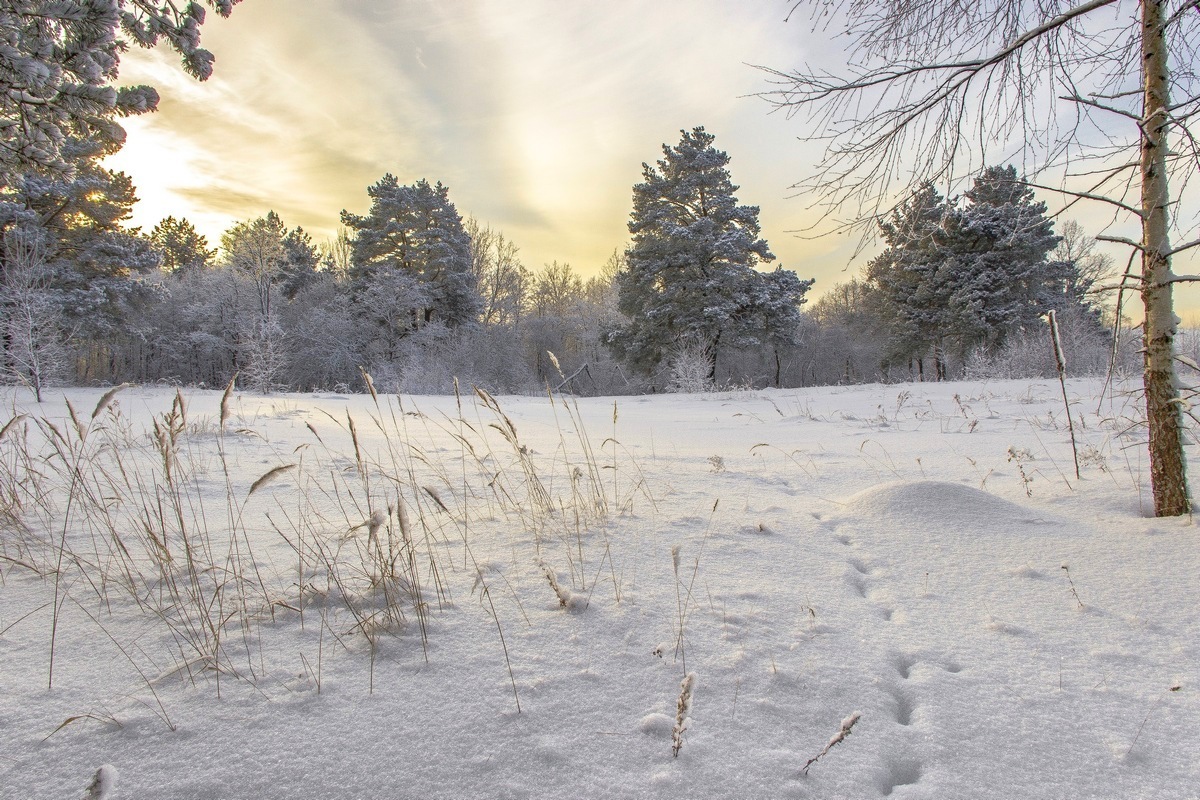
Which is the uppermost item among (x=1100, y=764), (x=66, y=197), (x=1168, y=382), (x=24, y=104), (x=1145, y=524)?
(x=66, y=197)

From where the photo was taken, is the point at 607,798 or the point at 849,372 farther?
the point at 849,372

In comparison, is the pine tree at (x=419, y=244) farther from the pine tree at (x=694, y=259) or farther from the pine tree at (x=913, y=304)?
the pine tree at (x=913, y=304)

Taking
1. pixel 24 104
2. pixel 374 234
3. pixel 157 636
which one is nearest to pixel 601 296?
pixel 374 234

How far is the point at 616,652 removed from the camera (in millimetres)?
1345

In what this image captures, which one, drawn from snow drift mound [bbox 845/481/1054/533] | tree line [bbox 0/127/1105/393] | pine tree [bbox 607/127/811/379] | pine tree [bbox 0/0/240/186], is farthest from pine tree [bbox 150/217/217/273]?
snow drift mound [bbox 845/481/1054/533]

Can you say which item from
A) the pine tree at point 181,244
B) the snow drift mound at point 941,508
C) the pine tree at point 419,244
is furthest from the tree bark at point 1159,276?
the pine tree at point 181,244

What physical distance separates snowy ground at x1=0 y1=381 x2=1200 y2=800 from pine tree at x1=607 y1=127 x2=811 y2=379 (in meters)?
19.9

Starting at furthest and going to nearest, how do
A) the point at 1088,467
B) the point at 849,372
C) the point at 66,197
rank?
the point at 849,372 < the point at 66,197 < the point at 1088,467

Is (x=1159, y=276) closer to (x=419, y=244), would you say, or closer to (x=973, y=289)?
(x=973, y=289)

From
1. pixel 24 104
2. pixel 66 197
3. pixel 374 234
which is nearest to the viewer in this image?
pixel 24 104

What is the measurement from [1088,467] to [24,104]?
7271 millimetres

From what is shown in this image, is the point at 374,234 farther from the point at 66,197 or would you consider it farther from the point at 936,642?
the point at 936,642

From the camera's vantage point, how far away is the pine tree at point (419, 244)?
26.9 meters

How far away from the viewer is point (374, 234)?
2723 cm
